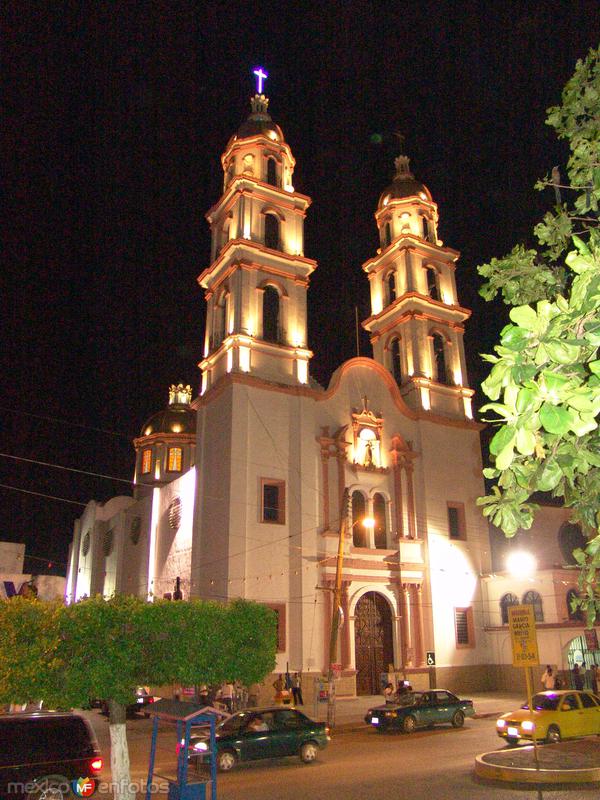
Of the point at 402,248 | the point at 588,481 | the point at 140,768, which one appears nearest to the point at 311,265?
the point at 402,248

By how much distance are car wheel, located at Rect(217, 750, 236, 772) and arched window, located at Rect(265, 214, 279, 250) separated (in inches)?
975

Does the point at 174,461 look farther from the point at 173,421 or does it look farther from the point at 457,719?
the point at 457,719

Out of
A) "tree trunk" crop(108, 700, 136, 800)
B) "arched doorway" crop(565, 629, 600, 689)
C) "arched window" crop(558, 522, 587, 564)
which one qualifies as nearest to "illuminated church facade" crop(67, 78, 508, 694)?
"arched doorway" crop(565, 629, 600, 689)

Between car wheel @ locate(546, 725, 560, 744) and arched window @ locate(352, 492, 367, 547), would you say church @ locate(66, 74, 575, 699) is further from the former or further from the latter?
car wheel @ locate(546, 725, 560, 744)

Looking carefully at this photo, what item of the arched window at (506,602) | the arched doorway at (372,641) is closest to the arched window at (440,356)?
the arched window at (506,602)

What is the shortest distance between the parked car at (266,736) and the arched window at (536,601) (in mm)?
17732

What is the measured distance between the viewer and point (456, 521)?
110 feet

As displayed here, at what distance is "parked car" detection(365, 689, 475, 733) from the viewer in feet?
65.4

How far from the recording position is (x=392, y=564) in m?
30.3

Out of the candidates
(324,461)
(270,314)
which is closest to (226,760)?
(324,461)

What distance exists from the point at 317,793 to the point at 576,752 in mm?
5899

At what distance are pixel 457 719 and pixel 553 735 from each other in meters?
5.52

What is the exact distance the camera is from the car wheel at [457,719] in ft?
69.1

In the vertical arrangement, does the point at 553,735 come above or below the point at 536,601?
below
